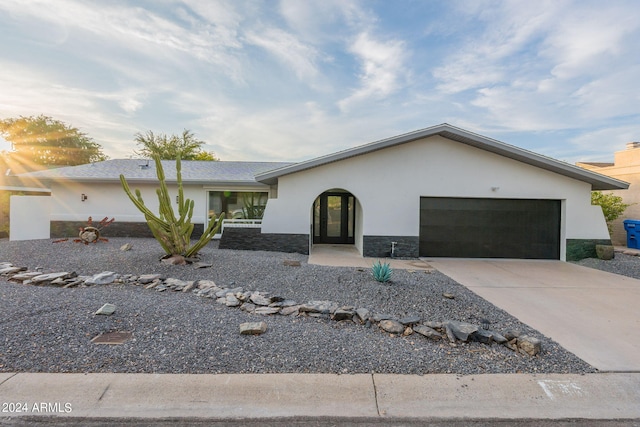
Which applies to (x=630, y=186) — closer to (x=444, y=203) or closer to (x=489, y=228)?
(x=489, y=228)

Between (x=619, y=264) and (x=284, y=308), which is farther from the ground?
(x=619, y=264)

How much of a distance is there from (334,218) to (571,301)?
29.5 feet

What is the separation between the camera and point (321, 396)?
310 centimetres

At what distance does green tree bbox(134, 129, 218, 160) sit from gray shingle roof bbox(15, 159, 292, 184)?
1840 cm

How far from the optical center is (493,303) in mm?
6062

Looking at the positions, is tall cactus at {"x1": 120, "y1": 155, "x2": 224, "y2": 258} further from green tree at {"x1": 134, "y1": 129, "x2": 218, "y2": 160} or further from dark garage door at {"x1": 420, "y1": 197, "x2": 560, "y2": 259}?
green tree at {"x1": 134, "y1": 129, "x2": 218, "y2": 160}

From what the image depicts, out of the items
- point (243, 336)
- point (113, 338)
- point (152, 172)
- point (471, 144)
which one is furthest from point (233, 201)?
point (243, 336)

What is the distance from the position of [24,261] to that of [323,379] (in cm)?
976

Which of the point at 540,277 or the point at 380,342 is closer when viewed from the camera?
the point at 380,342

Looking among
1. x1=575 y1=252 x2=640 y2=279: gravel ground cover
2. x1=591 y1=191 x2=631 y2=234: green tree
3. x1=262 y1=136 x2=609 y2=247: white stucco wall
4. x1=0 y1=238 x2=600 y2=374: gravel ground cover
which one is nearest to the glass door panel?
x1=262 y1=136 x2=609 y2=247: white stucco wall

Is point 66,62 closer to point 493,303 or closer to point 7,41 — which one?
point 7,41

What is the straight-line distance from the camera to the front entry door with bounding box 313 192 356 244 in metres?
13.7

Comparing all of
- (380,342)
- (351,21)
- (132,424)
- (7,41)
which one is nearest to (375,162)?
(351,21)

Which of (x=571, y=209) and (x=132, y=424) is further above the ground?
(x=571, y=209)
